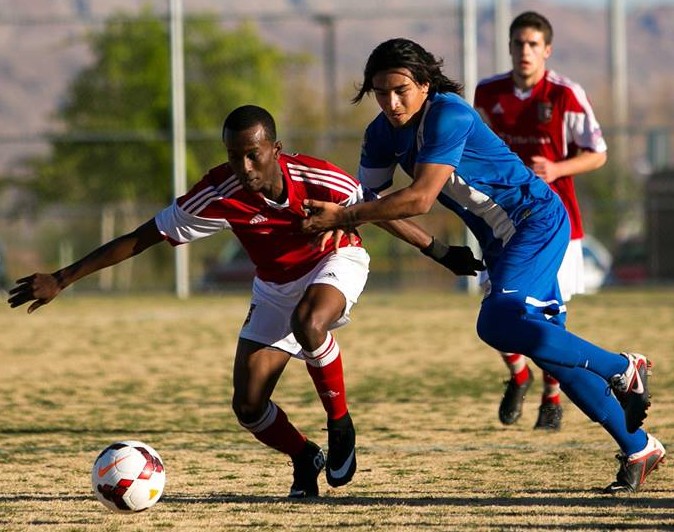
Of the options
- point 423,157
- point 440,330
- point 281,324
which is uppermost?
point 423,157

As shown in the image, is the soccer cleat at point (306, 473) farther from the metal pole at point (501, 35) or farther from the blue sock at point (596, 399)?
the metal pole at point (501, 35)

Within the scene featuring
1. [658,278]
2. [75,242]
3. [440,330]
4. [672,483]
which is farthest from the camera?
[75,242]

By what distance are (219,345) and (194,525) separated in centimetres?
842

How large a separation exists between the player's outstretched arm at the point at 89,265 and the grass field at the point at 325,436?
88 centimetres

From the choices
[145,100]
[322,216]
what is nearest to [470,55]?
[145,100]

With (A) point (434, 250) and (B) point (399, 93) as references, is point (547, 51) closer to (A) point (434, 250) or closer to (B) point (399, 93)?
(A) point (434, 250)

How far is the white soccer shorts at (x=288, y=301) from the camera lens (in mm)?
6215

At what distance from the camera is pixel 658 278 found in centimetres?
2375

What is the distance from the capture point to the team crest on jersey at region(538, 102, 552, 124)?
27.8ft

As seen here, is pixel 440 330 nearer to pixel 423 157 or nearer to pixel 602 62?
pixel 423 157

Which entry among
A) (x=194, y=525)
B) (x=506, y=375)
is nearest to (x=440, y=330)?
(x=506, y=375)

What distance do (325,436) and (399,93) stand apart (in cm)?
278

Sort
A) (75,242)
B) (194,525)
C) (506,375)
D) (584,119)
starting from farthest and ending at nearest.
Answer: (75,242) < (506,375) < (584,119) < (194,525)

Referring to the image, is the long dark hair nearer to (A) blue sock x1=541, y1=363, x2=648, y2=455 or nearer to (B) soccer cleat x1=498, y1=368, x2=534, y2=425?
(A) blue sock x1=541, y1=363, x2=648, y2=455
